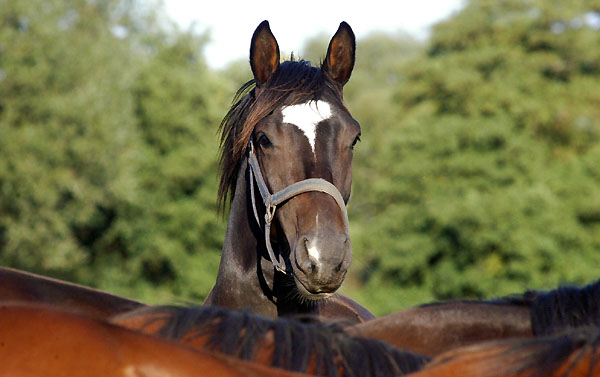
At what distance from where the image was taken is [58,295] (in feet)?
8.63

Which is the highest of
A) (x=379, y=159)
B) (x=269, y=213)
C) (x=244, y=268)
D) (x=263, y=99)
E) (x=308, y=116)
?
(x=379, y=159)

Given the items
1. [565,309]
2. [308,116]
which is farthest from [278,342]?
[308,116]

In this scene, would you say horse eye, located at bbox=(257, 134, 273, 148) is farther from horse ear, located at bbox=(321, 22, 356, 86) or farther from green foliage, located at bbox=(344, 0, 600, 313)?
green foliage, located at bbox=(344, 0, 600, 313)

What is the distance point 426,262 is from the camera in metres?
25.8

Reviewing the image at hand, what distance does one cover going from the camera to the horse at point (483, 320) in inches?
93.6

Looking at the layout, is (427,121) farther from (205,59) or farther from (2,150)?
(2,150)

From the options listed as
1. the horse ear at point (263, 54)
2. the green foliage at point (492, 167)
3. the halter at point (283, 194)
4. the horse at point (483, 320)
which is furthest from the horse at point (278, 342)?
the green foliage at point (492, 167)

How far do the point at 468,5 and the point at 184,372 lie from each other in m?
31.1

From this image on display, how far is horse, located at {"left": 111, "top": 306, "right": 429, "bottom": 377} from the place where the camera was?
184cm

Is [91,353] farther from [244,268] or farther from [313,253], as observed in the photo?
[244,268]

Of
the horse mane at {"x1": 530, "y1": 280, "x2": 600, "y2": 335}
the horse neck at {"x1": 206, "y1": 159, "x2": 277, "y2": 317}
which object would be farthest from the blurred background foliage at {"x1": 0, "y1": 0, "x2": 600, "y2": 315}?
the horse mane at {"x1": 530, "y1": 280, "x2": 600, "y2": 335}

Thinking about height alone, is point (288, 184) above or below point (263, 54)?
below

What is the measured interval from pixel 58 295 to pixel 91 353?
1.08 m

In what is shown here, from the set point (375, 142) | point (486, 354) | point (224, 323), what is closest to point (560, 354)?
point (486, 354)
